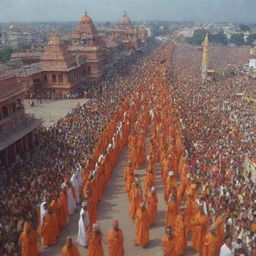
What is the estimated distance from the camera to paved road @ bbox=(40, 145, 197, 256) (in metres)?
9.41

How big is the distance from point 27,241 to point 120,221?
330 cm

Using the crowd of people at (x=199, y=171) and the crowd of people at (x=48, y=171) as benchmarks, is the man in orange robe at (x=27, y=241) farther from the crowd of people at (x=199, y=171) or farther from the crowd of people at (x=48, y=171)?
the crowd of people at (x=199, y=171)

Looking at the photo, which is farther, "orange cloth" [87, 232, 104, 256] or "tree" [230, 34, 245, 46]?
"tree" [230, 34, 245, 46]

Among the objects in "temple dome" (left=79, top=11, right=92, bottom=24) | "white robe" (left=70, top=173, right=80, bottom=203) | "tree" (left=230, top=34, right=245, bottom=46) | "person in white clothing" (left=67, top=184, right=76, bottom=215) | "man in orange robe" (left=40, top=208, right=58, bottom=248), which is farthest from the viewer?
"tree" (left=230, top=34, right=245, bottom=46)

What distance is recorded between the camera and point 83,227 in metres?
9.30

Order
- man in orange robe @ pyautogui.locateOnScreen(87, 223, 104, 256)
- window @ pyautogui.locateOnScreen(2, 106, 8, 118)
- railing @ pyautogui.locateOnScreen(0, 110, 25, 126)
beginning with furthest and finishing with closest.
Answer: window @ pyautogui.locateOnScreen(2, 106, 8, 118) → railing @ pyautogui.locateOnScreen(0, 110, 25, 126) → man in orange robe @ pyautogui.locateOnScreen(87, 223, 104, 256)

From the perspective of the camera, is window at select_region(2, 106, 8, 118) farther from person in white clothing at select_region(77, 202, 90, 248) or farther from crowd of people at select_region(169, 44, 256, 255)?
crowd of people at select_region(169, 44, 256, 255)

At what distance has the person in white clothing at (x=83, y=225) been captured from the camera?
30.3ft

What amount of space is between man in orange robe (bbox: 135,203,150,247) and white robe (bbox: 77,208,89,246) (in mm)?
1343

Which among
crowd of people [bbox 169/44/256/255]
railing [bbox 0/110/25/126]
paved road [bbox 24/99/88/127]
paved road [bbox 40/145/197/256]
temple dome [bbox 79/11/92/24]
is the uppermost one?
temple dome [bbox 79/11/92/24]

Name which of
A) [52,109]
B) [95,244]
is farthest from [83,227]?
[52,109]

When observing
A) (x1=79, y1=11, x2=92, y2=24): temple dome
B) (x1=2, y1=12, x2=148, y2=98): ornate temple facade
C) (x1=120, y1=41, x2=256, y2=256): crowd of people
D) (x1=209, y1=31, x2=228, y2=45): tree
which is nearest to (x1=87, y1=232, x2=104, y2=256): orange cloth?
(x1=120, y1=41, x2=256, y2=256): crowd of people

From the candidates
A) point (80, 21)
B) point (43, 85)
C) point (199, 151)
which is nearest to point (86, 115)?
point (199, 151)

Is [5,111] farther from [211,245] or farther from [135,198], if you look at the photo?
[211,245]
